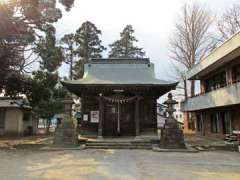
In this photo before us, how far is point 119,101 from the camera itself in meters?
17.2

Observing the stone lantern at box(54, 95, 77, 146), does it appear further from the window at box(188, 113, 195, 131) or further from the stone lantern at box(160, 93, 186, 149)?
the window at box(188, 113, 195, 131)

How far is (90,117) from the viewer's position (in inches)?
720

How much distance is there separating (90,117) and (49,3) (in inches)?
300

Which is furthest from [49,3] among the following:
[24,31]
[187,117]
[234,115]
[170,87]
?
[187,117]

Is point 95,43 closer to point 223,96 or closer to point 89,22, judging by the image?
point 89,22

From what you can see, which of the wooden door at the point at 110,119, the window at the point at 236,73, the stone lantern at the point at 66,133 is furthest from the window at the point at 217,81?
the stone lantern at the point at 66,133

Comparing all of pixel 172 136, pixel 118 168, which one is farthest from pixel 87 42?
pixel 118 168

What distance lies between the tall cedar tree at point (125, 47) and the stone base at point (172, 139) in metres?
31.3

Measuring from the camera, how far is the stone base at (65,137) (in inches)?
575

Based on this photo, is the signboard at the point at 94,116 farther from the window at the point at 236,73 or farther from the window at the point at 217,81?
the window at the point at 217,81

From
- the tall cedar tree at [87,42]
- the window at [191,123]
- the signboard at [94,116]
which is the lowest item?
the window at [191,123]

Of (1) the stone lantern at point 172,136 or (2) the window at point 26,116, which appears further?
(2) the window at point 26,116

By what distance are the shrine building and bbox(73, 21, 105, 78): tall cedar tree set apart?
1947 cm

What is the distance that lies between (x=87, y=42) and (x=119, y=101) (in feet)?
77.9
